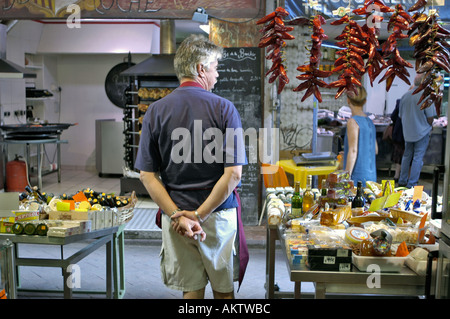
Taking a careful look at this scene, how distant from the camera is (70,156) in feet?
37.2

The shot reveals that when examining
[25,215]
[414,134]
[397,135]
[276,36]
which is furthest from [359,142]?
[397,135]

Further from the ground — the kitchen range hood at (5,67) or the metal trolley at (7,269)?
the kitchen range hood at (5,67)

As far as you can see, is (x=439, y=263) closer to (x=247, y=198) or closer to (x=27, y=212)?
(x=27, y=212)

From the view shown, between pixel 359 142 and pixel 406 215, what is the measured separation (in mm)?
1602

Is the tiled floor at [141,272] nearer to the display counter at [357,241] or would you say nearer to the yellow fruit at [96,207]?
the yellow fruit at [96,207]

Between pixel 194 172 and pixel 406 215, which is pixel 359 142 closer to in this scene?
pixel 406 215

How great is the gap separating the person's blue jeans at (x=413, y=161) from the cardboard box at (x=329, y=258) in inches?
220

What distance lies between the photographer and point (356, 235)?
2.80 meters

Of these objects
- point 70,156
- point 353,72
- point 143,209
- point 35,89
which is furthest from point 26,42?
point 353,72

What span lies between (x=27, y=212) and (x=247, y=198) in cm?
331

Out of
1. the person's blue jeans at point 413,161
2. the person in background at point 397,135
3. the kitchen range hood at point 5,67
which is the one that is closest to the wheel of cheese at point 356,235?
the person's blue jeans at point 413,161

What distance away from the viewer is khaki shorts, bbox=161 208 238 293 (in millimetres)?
2965

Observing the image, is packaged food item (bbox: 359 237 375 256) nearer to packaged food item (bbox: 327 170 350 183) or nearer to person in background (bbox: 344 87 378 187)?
packaged food item (bbox: 327 170 350 183)

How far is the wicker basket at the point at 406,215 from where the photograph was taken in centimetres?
322
